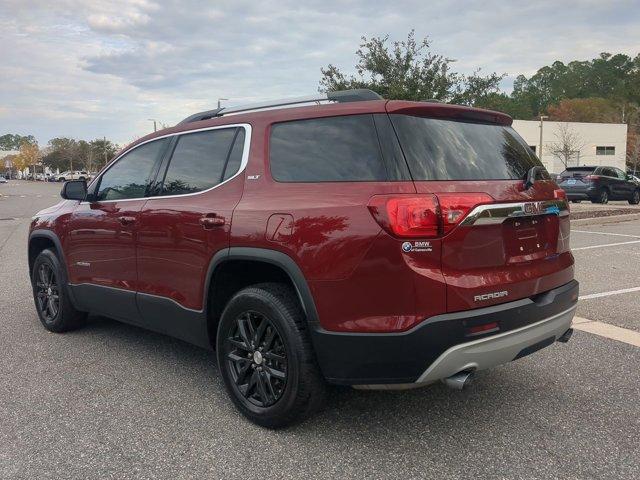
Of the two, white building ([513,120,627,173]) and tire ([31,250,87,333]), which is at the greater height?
white building ([513,120,627,173])

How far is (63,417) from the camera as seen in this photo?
345 centimetres

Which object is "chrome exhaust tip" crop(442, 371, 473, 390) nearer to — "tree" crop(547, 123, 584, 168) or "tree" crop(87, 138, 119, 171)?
"tree" crop(547, 123, 584, 168)

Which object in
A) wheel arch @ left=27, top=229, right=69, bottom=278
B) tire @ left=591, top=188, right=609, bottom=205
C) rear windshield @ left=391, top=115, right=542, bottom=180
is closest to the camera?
rear windshield @ left=391, top=115, right=542, bottom=180

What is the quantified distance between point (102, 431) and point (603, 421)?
2.91 meters

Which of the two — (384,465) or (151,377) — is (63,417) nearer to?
(151,377)

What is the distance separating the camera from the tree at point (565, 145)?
59.5 meters

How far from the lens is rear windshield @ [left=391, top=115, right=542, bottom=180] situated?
2.90m

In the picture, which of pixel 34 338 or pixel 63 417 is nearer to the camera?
pixel 63 417

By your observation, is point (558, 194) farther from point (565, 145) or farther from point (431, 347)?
point (565, 145)

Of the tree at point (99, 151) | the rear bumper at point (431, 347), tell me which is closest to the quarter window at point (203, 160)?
the rear bumper at point (431, 347)

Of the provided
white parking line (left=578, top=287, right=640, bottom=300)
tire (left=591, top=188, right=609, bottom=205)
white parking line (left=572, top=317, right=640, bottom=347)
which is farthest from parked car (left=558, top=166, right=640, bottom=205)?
white parking line (left=572, top=317, right=640, bottom=347)

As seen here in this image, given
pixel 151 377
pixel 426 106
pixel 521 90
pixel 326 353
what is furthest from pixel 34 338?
pixel 521 90

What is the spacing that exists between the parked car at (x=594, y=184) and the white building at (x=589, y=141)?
40.5 metres

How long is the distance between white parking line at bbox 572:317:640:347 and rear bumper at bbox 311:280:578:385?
2.29m
